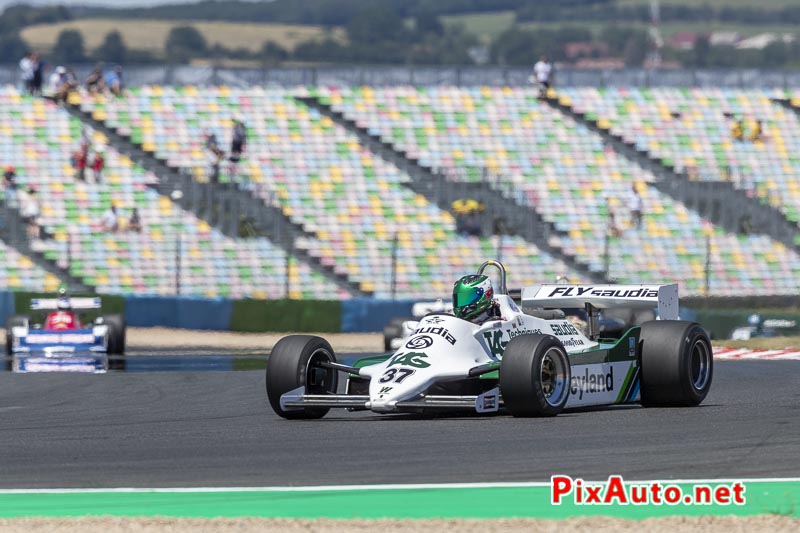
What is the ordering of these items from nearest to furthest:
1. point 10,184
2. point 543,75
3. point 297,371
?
point 297,371 < point 10,184 < point 543,75

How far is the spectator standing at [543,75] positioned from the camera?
3972 centimetres

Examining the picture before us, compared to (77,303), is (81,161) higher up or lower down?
higher up

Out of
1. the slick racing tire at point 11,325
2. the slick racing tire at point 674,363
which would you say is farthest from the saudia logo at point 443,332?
the slick racing tire at point 11,325

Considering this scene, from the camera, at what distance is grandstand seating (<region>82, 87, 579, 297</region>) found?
3158 cm

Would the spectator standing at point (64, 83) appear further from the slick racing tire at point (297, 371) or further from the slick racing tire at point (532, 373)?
the slick racing tire at point (532, 373)

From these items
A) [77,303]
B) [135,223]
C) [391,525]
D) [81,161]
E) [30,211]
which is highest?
[81,161]

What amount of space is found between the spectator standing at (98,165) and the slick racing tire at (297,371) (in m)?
22.3

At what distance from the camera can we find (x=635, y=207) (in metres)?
34.4

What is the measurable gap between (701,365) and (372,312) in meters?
16.3

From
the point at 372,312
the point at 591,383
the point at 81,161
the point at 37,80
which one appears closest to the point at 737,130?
the point at 372,312

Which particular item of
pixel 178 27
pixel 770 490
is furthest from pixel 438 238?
pixel 178 27

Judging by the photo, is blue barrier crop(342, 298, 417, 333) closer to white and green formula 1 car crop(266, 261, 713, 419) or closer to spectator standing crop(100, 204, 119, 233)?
spectator standing crop(100, 204, 119, 233)

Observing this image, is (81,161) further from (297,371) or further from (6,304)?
(297,371)

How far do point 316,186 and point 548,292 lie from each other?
70.6 feet
